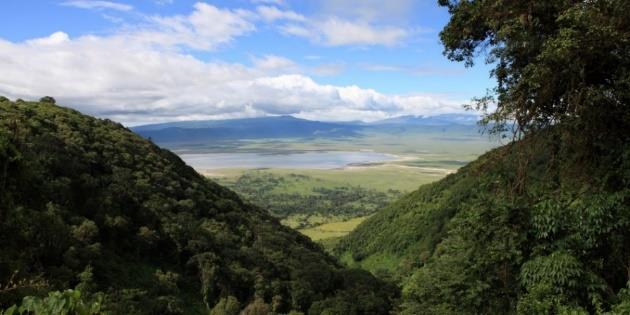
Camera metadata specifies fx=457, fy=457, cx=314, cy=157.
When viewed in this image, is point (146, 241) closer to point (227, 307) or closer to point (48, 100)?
point (227, 307)

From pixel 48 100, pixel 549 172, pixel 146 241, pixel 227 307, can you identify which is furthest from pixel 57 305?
pixel 48 100

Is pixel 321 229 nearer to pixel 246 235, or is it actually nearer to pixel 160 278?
pixel 246 235

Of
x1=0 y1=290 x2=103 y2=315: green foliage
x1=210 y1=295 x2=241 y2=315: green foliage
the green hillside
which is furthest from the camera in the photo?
x1=210 y1=295 x2=241 y2=315: green foliage

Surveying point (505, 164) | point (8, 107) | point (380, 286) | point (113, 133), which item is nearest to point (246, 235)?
point (380, 286)

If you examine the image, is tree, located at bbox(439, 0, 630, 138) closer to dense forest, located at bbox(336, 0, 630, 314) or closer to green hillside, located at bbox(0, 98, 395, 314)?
dense forest, located at bbox(336, 0, 630, 314)

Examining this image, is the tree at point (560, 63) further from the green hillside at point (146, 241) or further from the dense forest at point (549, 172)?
the green hillside at point (146, 241)

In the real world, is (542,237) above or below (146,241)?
above

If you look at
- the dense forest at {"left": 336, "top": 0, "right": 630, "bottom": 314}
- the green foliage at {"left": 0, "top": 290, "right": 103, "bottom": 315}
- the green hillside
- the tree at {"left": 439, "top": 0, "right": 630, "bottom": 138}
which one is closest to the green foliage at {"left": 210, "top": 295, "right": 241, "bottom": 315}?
the green hillside
